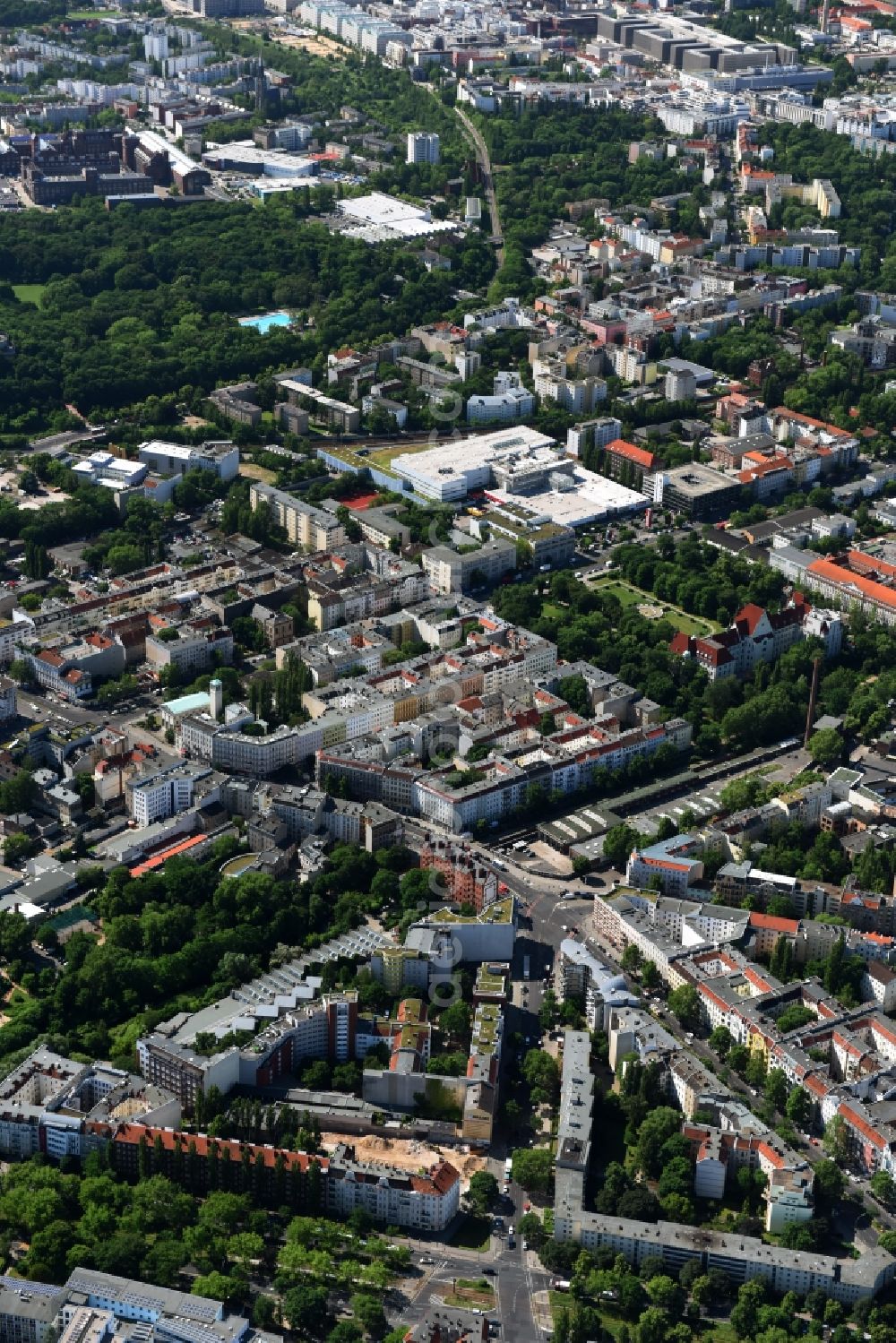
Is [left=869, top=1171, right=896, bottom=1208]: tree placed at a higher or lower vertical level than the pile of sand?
higher

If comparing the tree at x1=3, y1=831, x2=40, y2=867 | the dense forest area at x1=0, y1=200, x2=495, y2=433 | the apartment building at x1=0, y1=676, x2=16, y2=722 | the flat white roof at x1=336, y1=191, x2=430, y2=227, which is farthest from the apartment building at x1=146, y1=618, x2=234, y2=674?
the flat white roof at x1=336, y1=191, x2=430, y2=227

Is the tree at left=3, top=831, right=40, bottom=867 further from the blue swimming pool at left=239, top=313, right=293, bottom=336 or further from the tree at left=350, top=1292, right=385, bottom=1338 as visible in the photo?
the blue swimming pool at left=239, top=313, right=293, bottom=336

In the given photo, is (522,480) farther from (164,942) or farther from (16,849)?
(164,942)

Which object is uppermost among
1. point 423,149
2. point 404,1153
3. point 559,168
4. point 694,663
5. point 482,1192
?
point 423,149

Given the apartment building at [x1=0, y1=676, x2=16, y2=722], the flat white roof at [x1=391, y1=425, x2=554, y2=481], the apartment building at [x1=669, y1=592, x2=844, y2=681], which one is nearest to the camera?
the apartment building at [x1=0, y1=676, x2=16, y2=722]

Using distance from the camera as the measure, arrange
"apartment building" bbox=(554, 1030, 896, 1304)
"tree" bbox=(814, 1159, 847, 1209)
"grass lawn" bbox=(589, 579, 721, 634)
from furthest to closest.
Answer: "grass lawn" bbox=(589, 579, 721, 634) < "tree" bbox=(814, 1159, 847, 1209) < "apartment building" bbox=(554, 1030, 896, 1304)

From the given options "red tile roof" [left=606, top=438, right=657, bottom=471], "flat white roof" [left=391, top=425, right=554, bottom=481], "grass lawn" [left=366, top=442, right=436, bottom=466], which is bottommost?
"grass lawn" [left=366, top=442, right=436, bottom=466]

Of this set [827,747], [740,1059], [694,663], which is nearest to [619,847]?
[827,747]
